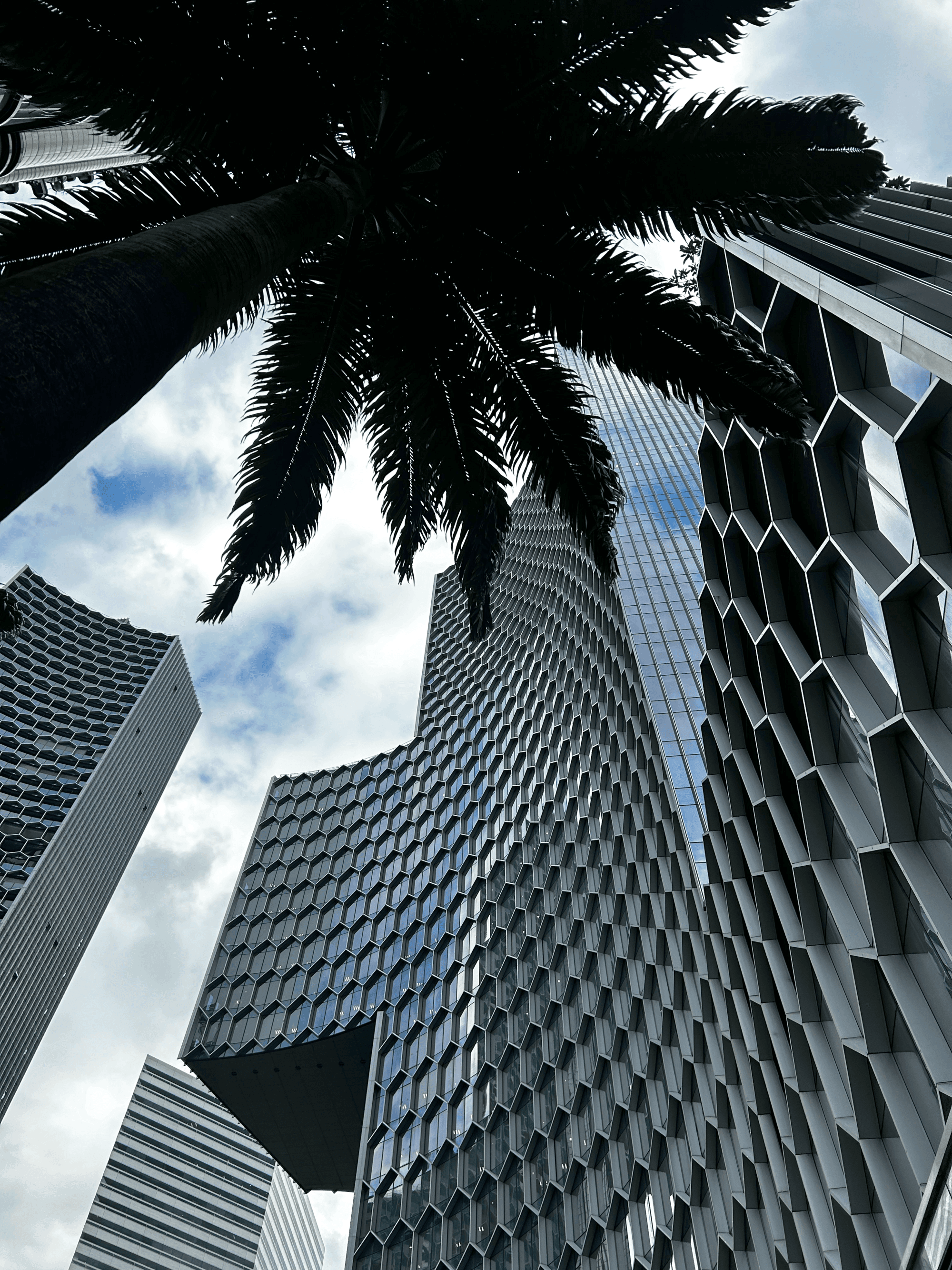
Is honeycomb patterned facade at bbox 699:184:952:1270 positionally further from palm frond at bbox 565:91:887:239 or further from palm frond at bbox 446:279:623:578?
palm frond at bbox 446:279:623:578

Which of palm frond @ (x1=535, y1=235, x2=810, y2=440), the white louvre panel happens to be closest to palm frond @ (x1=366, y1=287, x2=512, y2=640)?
palm frond @ (x1=535, y1=235, x2=810, y2=440)

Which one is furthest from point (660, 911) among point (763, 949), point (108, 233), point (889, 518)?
point (108, 233)

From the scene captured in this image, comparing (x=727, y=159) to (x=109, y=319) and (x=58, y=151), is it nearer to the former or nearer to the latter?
(x=109, y=319)

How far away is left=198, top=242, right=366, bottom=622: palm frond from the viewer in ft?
25.1

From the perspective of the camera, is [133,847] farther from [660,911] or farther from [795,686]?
[795,686]

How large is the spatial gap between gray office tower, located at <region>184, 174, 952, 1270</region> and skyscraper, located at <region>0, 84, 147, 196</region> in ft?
29.3

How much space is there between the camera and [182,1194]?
12050 cm

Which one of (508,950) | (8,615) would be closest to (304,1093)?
(508,950)

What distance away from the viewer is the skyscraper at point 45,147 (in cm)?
967

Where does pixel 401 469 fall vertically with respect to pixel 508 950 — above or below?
below

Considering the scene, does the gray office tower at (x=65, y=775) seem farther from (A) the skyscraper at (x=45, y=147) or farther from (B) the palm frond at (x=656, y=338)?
(B) the palm frond at (x=656, y=338)

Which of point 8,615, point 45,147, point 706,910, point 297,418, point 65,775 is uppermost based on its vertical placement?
point 65,775

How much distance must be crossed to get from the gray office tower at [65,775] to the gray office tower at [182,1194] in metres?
35.3

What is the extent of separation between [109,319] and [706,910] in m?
18.7
